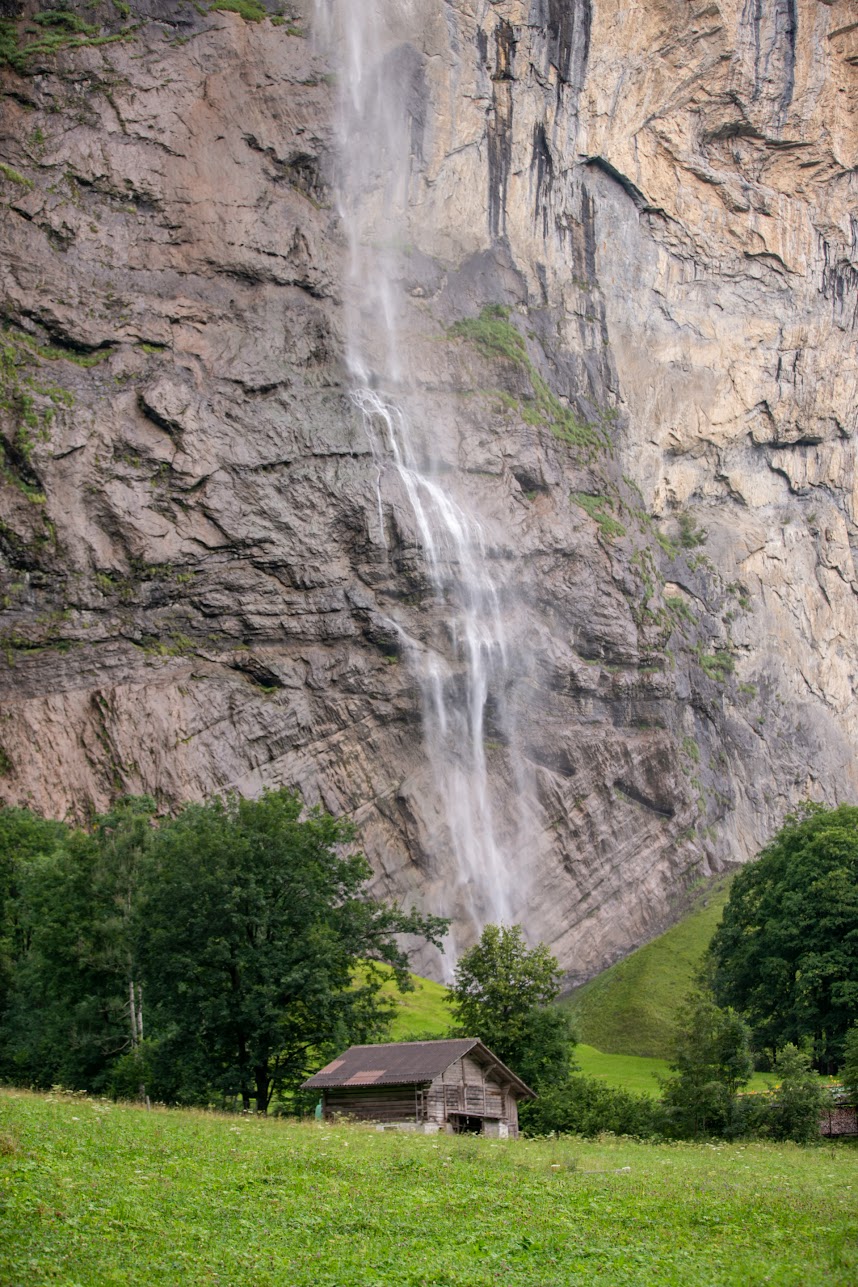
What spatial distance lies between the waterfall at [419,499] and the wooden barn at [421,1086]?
34600 millimetres

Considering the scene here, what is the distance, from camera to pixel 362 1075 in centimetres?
3469

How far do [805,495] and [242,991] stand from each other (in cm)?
8310

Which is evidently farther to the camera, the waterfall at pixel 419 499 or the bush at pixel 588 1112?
the waterfall at pixel 419 499

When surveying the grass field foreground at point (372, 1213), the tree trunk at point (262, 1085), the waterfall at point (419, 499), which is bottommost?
the grass field foreground at point (372, 1213)

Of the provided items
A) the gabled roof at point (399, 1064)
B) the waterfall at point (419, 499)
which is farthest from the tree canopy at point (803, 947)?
the waterfall at point (419, 499)

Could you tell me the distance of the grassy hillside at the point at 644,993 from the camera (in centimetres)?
6081

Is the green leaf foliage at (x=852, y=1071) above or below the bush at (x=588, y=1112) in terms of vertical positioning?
above

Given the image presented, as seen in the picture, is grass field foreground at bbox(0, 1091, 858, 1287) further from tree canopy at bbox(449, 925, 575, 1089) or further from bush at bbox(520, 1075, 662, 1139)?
tree canopy at bbox(449, 925, 575, 1089)

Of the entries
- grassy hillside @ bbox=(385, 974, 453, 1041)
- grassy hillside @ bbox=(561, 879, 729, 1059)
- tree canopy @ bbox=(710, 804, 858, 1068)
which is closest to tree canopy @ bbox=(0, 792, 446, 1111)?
tree canopy @ bbox=(710, 804, 858, 1068)

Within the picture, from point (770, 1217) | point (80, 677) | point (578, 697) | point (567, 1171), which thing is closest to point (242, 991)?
point (567, 1171)

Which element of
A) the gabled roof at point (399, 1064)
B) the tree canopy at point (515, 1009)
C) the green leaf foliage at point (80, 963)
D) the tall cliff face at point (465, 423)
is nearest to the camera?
the gabled roof at point (399, 1064)

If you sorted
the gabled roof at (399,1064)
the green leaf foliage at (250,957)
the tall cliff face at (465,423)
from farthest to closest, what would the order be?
the tall cliff face at (465,423)
the green leaf foliage at (250,957)
the gabled roof at (399,1064)

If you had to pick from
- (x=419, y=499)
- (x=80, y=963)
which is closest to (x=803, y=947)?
(x=80, y=963)

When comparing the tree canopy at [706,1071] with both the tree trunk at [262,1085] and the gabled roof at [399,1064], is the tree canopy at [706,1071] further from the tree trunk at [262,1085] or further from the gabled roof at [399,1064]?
the tree trunk at [262,1085]
